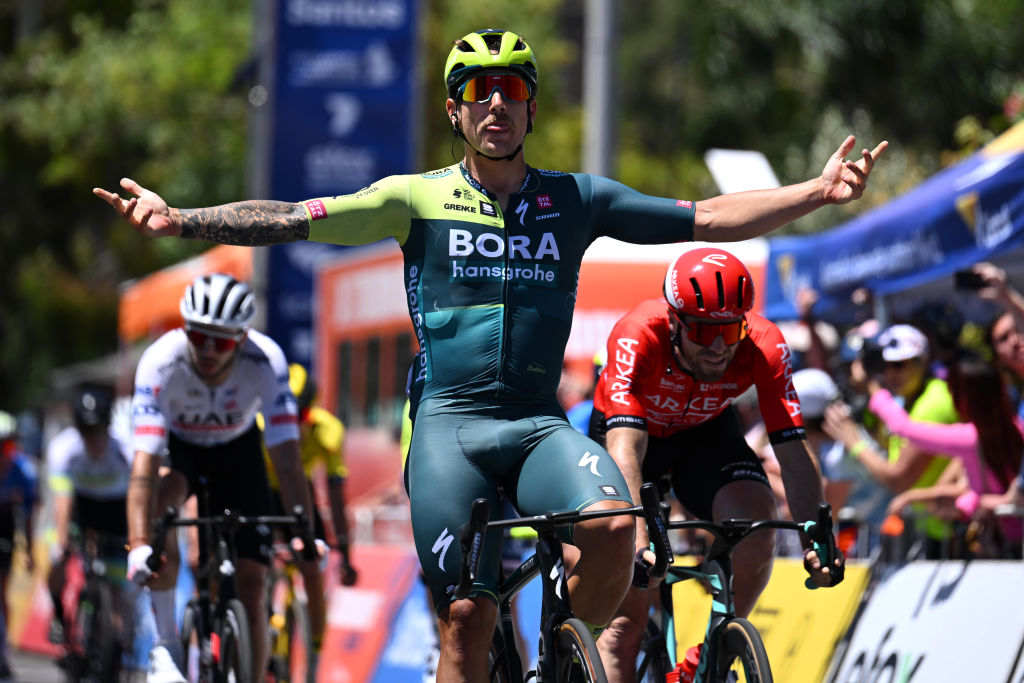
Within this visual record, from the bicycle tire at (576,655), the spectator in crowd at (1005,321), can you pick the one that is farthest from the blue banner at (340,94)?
the bicycle tire at (576,655)

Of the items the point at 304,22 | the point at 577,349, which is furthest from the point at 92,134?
the point at 577,349

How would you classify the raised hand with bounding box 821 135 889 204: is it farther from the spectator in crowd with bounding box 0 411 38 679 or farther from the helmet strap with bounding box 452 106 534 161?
the spectator in crowd with bounding box 0 411 38 679

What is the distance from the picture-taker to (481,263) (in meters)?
5.09

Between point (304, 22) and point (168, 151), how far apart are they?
19527mm

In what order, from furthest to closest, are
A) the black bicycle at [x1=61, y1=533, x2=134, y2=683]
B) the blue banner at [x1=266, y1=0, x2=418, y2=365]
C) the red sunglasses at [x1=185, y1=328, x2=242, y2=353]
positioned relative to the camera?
the blue banner at [x1=266, y1=0, x2=418, y2=365] → the black bicycle at [x1=61, y1=533, x2=134, y2=683] → the red sunglasses at [x1=185, y1=328, x2=242, y2=353]

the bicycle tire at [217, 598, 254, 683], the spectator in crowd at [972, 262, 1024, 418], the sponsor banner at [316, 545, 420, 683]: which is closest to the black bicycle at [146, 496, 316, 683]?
the bicycle tire at [217, 598, 254, 683]

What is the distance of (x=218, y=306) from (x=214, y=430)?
2.45ft

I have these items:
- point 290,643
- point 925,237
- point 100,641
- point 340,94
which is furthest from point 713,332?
point 340,94

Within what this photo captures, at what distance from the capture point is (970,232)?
874 centimetres

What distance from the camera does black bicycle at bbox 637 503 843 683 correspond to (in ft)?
16.8

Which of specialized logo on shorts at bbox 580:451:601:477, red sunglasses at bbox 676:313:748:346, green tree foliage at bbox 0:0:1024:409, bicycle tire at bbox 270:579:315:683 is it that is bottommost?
bicycle tire at bbox 270:579:315:683

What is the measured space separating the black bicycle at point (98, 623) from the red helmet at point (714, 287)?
7.29m

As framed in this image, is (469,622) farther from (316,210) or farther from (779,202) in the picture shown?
(779,202)

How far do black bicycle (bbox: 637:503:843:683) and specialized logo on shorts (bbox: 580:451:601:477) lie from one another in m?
0.48
